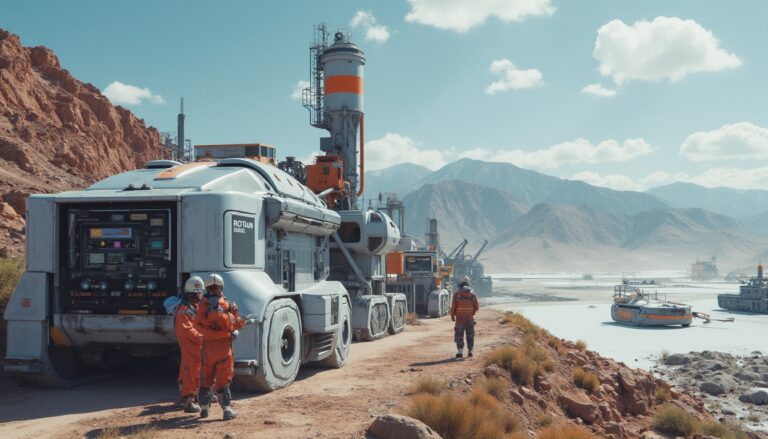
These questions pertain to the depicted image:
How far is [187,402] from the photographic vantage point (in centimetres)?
837

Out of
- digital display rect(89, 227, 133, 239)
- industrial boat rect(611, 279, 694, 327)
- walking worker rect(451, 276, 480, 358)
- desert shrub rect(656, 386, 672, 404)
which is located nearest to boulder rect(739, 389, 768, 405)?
desert shrub rect(656, 386, 672, 404)

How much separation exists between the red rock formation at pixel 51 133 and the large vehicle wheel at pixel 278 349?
17.9 metres

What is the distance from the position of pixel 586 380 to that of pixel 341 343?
21.6 feet

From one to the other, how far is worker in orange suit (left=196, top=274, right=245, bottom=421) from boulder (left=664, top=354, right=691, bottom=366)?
33976 mm

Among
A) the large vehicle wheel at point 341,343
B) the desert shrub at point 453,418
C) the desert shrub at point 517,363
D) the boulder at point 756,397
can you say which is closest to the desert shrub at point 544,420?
→ the desert shrub at point 517,363

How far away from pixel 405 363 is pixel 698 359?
28895 mm

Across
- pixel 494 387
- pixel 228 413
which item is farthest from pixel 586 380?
pixel 228 413

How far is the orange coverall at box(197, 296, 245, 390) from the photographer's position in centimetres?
796

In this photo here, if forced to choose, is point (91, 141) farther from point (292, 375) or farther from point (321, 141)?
point (292, 375)

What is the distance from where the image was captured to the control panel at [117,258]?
9.72 metres

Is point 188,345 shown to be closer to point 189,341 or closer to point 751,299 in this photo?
point 189,341

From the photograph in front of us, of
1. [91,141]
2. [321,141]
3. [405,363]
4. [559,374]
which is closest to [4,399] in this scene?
[405,363]

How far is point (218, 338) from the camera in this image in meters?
8.03

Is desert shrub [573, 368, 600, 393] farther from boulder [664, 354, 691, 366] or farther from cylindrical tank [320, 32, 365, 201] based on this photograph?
boulder [664, 354, 691, 366]
